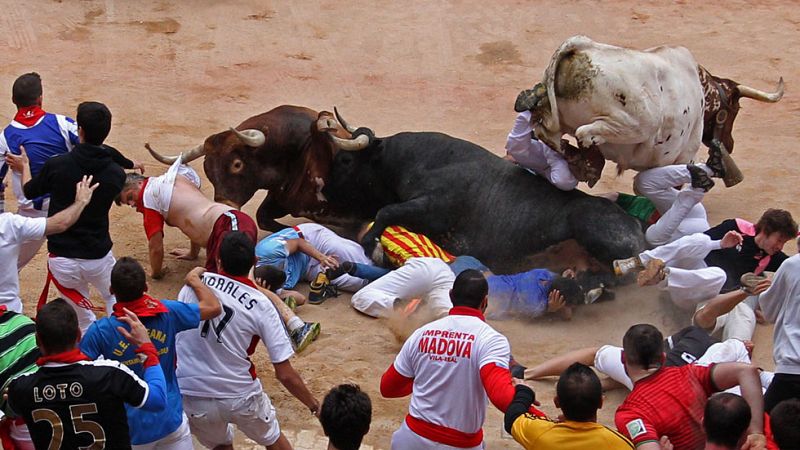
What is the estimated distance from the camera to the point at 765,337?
8977 mm

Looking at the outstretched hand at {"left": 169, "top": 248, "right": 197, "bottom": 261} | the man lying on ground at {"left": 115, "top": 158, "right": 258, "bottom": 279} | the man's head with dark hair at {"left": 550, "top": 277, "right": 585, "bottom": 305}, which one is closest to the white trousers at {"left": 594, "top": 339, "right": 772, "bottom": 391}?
the man's head with dark hair at {"left": 550, "top": 277, "right": 585, "bottom": 305}

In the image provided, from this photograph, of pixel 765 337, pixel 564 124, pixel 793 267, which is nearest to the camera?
pixel 793 267

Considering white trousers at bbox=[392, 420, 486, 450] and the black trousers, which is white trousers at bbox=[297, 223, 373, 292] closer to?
white trousers at bbox=[392, 420, 486, 450]

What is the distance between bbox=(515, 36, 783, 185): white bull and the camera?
9281mm

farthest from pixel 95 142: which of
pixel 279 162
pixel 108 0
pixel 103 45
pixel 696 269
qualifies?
pixel 108 0

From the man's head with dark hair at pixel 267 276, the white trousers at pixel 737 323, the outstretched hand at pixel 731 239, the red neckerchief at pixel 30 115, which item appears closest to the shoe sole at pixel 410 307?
the man's head with dark hair at pixel 267 276

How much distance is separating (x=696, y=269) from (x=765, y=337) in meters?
0.69

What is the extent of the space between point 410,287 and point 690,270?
6.86 feet

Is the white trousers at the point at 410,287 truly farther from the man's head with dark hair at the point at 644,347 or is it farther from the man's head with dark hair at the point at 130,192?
the man's head with dark hair at the point at 644,347

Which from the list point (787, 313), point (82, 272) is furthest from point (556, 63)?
point (82, 272)

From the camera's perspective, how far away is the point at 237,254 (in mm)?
6621

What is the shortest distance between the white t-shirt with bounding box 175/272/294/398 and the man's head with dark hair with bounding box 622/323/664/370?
6.11ft

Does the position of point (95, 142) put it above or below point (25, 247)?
above

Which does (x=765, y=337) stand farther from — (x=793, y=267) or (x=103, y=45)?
(x=103, y=45)
